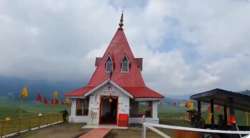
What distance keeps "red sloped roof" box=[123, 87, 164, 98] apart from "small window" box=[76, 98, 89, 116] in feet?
11.8

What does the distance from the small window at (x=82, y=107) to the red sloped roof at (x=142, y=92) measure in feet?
11.8

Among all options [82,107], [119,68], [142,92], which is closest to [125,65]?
[119,68]

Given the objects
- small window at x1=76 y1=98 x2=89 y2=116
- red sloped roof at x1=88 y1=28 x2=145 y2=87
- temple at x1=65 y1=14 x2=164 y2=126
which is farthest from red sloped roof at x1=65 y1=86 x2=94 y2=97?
red sloped roof at x1=88 y1=28 x2=145 y2=87

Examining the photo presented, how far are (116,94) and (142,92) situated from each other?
2.42m

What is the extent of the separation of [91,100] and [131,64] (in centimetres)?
523

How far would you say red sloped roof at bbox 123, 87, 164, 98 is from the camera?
83.5 ft

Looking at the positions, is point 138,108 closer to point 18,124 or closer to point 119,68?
point 119,68

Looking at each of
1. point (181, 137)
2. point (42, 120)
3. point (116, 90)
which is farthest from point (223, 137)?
point (42, 120)

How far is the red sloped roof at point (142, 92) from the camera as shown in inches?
1002

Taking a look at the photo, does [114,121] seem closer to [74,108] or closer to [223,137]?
[74,108]

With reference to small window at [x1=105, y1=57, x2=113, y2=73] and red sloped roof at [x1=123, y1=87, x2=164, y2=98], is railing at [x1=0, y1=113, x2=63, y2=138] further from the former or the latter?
red sloped roof at [x1=123, y1=87, x2=164, y2=98]

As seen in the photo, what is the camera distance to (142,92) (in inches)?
1030

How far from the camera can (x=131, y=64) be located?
28469 millimetres

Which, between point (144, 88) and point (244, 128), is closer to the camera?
point (244, 128)
